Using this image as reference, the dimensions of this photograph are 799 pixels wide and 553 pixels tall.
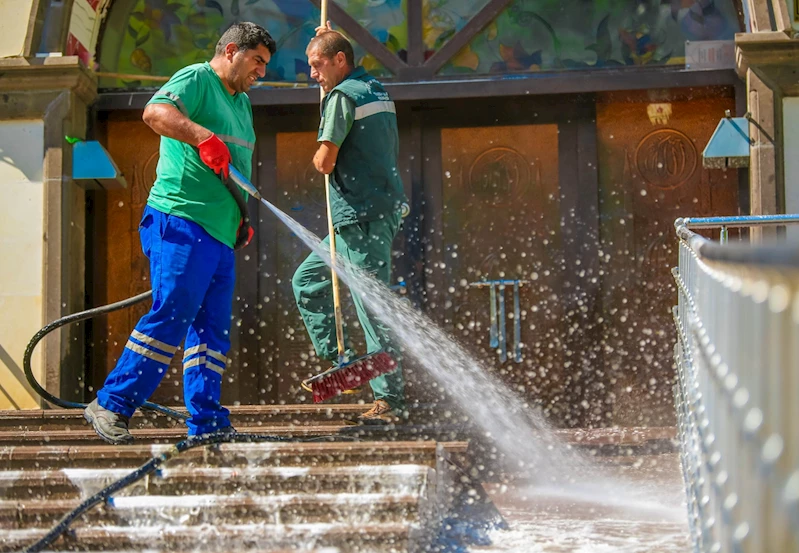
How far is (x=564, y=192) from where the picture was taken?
7.46 meters

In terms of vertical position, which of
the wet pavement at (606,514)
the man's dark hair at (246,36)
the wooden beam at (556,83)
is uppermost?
the wooden beam at (556,83)

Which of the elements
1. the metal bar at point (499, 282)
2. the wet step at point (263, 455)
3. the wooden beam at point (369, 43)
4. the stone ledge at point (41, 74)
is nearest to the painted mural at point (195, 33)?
the wooden beam at point (369, 43)

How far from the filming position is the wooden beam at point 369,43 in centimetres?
748

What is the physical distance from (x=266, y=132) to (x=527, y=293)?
2311 mm

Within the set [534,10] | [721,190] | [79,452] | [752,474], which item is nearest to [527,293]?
[721,190]

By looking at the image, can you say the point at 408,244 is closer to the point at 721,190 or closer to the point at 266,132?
the point at 266,132

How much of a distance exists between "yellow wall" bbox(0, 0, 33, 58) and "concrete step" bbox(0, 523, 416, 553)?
4468 mm

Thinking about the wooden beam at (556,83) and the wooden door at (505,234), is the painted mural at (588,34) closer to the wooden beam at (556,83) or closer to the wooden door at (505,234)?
the wooden beam at (556,83)

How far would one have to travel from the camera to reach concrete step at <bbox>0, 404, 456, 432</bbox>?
17.8 ft

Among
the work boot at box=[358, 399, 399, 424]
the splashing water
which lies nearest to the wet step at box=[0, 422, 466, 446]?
the work boot at box=[358, 399, 399, 424]

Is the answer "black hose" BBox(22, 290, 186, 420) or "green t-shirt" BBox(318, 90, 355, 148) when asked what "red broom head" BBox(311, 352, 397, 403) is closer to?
"black hose" BBox(22, 290, 186, 420)

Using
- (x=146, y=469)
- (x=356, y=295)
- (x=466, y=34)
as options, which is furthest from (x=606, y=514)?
(x=466, y=34)

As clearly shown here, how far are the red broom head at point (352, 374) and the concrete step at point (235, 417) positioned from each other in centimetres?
54

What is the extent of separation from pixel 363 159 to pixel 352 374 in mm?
1125
